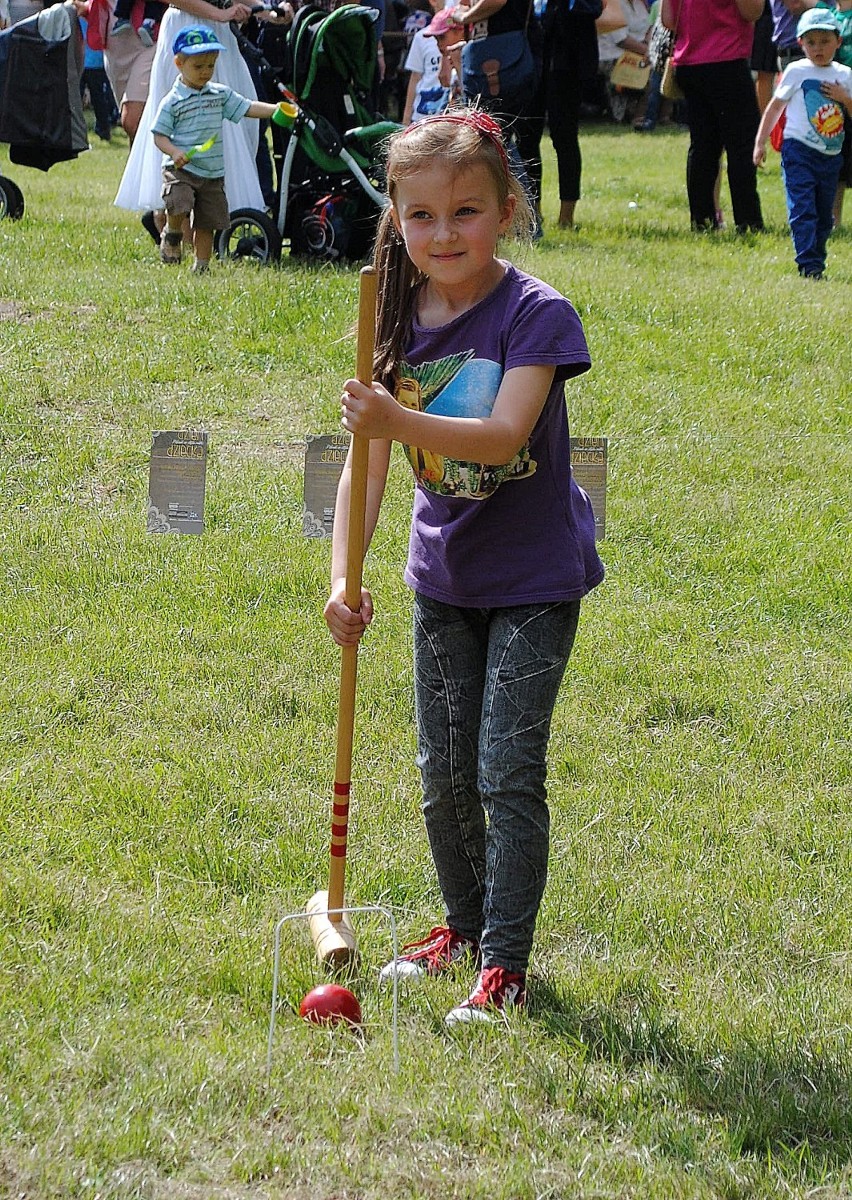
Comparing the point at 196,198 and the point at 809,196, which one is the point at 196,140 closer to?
the point at 196,198

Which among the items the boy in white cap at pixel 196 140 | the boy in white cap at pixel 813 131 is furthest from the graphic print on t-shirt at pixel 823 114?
the boy in white cap at pixel 196 140

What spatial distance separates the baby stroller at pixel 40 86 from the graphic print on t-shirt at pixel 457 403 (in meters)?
8.57

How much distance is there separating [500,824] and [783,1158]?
830 mm

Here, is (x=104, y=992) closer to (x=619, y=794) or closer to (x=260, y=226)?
(x=619, y=794)

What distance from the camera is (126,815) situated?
13.1 ft

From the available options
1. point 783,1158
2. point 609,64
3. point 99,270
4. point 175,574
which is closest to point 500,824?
point 783,1158

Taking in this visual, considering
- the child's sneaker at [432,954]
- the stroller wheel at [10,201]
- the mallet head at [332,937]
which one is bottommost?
the stroller wheel at [10,201]

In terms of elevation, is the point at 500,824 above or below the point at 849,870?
above

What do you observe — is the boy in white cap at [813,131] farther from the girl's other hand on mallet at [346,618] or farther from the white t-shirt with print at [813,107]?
the girl's other hand on mallet at [346,618]

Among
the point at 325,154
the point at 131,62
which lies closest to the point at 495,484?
the point at 325,154

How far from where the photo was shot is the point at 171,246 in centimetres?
933

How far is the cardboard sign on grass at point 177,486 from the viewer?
15.7 feet

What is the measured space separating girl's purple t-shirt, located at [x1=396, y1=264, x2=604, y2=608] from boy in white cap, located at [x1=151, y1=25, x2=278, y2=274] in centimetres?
618

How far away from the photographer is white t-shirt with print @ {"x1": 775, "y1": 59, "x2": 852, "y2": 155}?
31.8 feet
